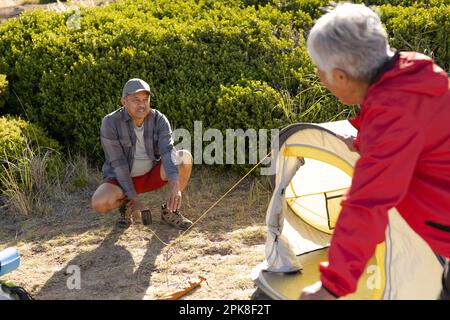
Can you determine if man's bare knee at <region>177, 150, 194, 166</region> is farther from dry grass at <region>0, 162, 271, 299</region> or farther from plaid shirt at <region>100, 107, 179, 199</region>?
dry grass at <region>0, 162, 271, 299</region>

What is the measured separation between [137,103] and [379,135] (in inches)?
101

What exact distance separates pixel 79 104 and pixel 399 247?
3.69m

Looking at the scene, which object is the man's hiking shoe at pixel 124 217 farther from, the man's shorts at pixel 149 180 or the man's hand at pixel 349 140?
the man's hand at pixel 349 140

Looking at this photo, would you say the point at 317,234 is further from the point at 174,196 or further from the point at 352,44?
the point at 352,44

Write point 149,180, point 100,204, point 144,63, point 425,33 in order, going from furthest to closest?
point 425,33 → point 144,63 → point 149,180 → point 100,204

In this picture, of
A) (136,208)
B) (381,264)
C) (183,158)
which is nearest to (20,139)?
(136,208)

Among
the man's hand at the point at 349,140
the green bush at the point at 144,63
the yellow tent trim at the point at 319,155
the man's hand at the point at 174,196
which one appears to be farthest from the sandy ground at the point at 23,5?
the man's hand at the point at 349,140

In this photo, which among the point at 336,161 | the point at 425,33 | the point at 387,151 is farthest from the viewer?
the point at 425,33

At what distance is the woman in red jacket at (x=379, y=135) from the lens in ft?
7.41

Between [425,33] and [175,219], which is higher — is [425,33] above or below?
above

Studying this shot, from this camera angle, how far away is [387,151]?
2.25 m

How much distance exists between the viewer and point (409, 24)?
20.3ft

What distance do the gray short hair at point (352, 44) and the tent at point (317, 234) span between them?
3.34 ft

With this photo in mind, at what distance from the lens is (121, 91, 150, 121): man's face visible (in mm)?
4523
